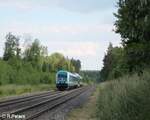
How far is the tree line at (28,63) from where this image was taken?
80.7 meters

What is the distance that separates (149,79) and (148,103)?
2.06m

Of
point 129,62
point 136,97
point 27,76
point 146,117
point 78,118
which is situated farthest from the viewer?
point 27,76

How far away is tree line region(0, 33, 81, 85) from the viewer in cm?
8069

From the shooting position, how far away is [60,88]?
7400cm

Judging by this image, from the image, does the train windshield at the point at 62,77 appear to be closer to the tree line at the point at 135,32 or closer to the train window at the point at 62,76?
the train window at the point at 62,76

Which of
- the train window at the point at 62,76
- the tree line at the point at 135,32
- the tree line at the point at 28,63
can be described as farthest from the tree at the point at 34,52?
the tree line at the point at 135,32

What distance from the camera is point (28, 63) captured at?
110m

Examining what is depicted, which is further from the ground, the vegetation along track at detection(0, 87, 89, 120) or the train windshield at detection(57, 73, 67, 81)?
the train windshield at detection(57, 73, 67, 81)

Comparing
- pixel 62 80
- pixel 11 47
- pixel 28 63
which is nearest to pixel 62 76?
pixel 62 80

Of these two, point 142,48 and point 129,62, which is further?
point 129,62

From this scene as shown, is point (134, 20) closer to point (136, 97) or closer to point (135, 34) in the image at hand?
point (135, 34)

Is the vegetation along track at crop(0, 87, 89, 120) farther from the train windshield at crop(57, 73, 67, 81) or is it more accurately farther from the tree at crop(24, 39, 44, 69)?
the tree at crop(24, 39, 44, 69)

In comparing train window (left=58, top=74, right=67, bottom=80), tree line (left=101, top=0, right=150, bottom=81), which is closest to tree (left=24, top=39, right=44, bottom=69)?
train window (left=58, top=74, right=67, bottom=80)

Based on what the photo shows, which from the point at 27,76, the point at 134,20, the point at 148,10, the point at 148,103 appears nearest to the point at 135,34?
the point at 134,20
